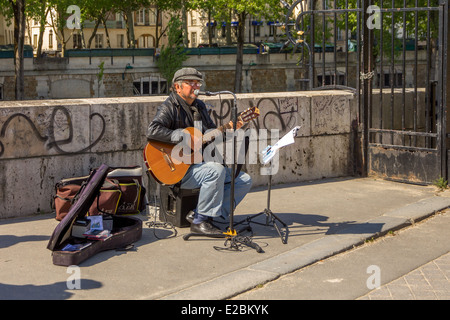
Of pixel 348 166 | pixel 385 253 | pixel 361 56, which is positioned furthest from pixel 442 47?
pixel 385 253

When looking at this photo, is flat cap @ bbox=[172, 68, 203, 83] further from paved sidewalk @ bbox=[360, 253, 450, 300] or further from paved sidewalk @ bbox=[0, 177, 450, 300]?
paved sidewalk @ bbox=[360, 253, 450, 300]

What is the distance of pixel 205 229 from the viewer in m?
6.65

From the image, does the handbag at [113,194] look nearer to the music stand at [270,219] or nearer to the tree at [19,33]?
the music stand at [270,219]

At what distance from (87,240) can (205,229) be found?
1.17 m

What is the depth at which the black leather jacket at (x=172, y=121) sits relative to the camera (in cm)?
663

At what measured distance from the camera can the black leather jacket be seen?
6633mm

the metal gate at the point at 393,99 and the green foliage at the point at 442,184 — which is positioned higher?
the metal gate at the point at 393,99

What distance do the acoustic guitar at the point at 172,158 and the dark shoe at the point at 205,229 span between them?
46 centimetres

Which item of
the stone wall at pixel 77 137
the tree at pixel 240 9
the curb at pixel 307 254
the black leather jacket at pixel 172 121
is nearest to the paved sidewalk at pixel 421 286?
the curb at pixel 307 254

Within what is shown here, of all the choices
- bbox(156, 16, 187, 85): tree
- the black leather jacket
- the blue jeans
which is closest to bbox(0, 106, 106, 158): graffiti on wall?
the black leather jacket

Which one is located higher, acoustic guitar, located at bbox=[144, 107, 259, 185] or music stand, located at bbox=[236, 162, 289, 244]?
acoustic guitar, located at bbox=[144, 107, 259, 185]

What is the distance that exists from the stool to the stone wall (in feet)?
2.88
